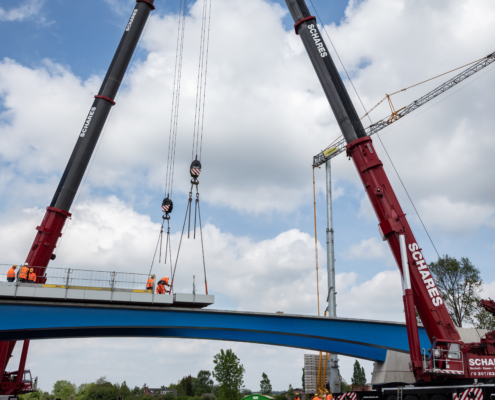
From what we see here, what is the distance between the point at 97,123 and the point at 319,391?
2701 centimetres

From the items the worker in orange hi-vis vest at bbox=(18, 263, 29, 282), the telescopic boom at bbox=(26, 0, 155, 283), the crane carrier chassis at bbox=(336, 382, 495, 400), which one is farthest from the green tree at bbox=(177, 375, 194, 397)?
the crane carrier chassis at bbox=(336, 382, 495, 400)

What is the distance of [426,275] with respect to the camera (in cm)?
1695

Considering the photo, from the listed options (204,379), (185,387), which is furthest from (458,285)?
(204,379)

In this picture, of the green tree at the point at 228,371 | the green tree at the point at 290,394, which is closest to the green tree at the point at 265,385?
the green tree at the point at 290,394

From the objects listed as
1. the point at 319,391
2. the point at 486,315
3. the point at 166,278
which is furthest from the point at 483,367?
the point at 486,315

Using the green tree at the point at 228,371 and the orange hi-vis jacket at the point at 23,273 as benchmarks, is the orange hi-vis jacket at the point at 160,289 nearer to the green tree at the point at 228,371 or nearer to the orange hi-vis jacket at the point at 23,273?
the orange hi-vis jacket at the point at 23,273

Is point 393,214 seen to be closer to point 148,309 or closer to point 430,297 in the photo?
point 430,297

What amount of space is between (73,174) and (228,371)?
50738 mm

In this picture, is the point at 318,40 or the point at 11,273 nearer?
the point at 318,40

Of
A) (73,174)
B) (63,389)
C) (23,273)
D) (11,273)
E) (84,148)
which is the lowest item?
(63,389)

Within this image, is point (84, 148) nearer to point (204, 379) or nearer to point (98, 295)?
point (98, 295)

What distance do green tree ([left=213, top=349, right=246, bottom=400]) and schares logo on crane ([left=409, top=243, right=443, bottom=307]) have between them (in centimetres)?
5385

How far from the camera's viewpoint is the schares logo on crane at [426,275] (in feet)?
55.1

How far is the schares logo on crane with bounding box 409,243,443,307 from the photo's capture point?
16.8 meters
